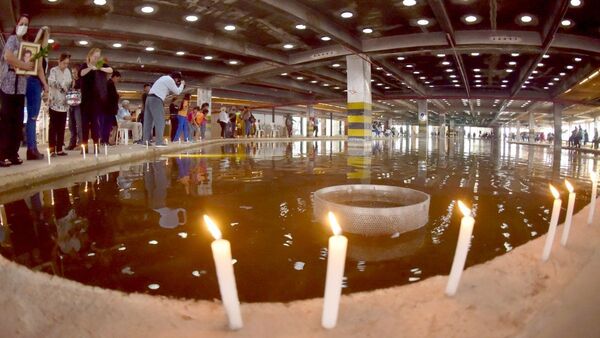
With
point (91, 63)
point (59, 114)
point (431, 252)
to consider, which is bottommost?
point (431, 252)

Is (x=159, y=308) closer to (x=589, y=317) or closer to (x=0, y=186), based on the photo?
(x=589, y=317)

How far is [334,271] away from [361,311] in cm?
48

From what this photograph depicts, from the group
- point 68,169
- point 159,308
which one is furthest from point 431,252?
point 68,169

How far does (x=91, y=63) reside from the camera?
7.88 meters

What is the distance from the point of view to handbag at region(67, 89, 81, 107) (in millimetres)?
7708

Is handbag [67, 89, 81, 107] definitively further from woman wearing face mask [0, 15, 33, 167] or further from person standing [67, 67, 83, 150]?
woman wearing face mask [0, 15, 33, 167]

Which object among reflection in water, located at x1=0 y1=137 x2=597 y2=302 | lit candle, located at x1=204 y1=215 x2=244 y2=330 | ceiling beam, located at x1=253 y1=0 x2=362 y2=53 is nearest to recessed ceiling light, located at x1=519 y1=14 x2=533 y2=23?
ceiling beam, located at x1=253 y1=0 x2=362 y2=53

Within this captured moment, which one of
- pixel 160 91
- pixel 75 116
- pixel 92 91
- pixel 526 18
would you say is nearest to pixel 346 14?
pixel 526 18

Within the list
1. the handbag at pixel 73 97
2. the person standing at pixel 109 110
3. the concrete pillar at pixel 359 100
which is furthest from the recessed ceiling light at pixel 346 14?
the handbag at pixel 73 97

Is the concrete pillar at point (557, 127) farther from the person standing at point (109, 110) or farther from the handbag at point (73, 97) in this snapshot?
the handbag at point (73, 97)

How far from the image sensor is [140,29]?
47.3 ft

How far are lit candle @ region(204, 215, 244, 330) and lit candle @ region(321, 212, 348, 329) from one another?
29 cm

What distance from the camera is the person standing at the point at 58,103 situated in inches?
281

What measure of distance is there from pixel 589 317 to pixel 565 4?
1214 centimetres
